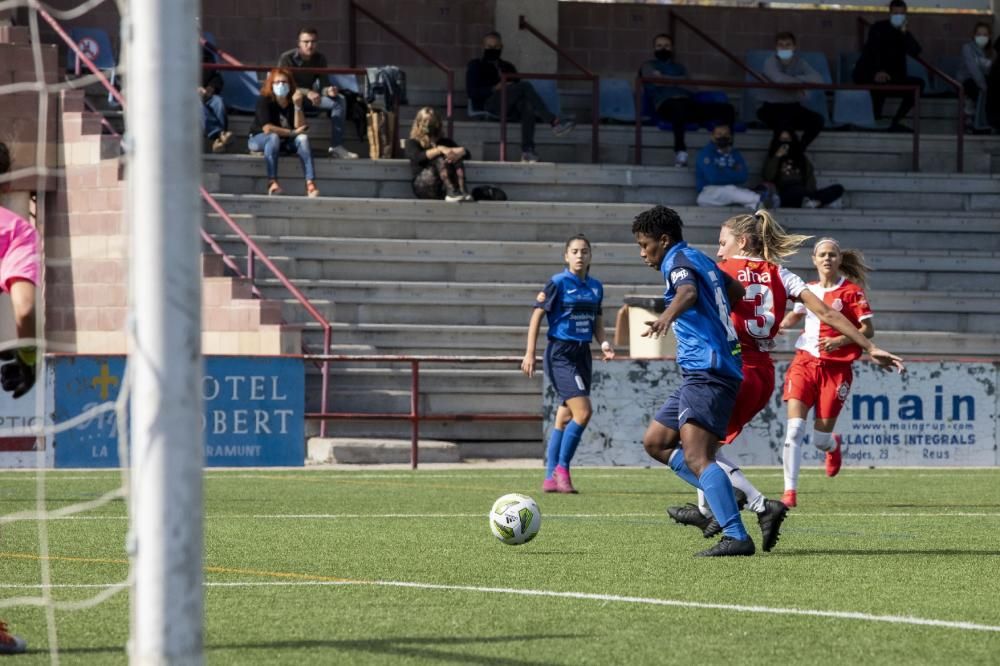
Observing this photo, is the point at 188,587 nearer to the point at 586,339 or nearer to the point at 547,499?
the point at 547,499

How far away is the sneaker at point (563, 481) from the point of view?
45.1 ft

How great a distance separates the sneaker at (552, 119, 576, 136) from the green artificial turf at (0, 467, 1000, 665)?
35.6 feet

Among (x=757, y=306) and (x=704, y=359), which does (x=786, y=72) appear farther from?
(x=704, y=359)

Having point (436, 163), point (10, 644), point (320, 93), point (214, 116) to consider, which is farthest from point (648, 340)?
point (10, 644)

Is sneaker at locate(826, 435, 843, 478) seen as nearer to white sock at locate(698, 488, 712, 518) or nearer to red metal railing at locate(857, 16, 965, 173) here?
white sock at locate(698, 488, 712, 518)

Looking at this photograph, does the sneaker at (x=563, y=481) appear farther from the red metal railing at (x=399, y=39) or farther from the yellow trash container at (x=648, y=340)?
the red metal railing at (x=399, y=39)

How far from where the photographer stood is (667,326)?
8.05 meters

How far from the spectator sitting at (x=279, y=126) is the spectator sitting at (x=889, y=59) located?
8.06m

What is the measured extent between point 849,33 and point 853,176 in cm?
448

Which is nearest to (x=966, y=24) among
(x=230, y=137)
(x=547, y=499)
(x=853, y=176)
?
(x=853, y=176)

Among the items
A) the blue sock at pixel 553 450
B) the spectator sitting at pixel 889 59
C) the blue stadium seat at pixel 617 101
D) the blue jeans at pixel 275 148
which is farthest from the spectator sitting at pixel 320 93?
the blue sock at pixel 553 450

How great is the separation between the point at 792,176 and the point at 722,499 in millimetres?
14627

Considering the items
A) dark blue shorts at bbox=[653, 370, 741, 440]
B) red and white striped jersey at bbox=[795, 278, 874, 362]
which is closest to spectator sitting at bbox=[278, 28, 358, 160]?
red and white striped jersey at bbox=[795, 278, 874, 362]

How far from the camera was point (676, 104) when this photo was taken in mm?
23406
